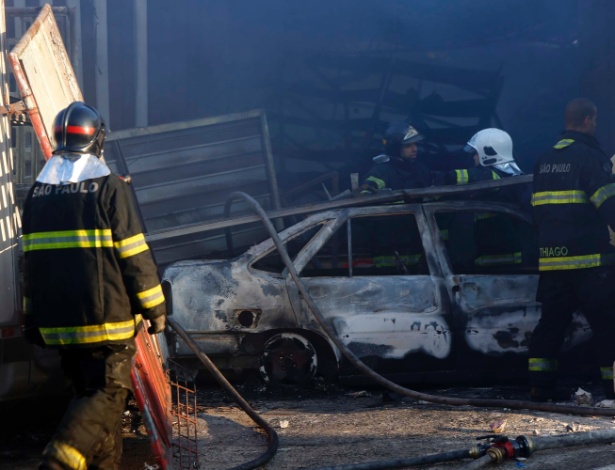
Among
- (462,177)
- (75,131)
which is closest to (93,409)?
(75,131)

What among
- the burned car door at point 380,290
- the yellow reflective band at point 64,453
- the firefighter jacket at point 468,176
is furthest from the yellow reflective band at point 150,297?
the firefighter jacket at point 468,176

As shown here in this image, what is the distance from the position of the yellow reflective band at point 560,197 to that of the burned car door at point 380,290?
877mm

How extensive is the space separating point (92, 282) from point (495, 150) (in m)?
4.73

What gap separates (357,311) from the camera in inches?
262

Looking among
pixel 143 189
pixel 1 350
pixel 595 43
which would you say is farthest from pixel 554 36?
pixel 1 350

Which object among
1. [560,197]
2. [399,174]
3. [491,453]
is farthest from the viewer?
[399,174]

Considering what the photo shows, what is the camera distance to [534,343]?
6.25 m

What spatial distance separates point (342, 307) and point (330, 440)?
139cm

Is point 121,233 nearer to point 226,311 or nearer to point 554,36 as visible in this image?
point 226,311

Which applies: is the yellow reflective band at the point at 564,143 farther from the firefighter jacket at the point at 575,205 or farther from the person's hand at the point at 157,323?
the person's hand at the point at 157,323

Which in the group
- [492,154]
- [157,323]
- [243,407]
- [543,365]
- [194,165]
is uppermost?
[194,165]

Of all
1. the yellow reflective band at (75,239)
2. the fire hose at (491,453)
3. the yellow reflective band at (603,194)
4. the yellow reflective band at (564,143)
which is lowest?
the fire hose at (491,453)

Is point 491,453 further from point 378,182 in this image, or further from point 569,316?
point 378,182

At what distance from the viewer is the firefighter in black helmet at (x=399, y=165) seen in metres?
7.73
